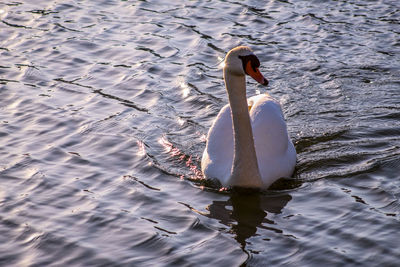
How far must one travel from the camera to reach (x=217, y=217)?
830 cm

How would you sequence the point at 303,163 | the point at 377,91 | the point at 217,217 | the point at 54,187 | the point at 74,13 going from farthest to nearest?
1. the point at 74,13
2. the point at 377,91
3. the point at 303,163
4. the point at 54,187
5. the point at 217,217

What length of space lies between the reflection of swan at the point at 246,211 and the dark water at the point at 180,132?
0.08 ft

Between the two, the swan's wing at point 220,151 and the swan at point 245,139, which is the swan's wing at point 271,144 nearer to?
the swan at point 245,139

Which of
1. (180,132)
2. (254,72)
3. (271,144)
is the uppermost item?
(254,72)

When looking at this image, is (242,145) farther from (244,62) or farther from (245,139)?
(244,62)

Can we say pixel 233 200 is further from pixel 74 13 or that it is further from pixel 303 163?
pixel 74 13

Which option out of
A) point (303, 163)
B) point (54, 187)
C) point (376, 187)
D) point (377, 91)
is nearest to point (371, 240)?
point (376, 187)

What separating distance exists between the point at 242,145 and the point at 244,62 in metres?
0.95

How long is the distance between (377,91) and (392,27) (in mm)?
2592

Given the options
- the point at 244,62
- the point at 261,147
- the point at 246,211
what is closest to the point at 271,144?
the point at 261,147

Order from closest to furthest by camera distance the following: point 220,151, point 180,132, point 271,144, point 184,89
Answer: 1. point 271,144
2. point 220,151
3. point 180,132
4. point 184,89

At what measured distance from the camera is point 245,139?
28.8 feet

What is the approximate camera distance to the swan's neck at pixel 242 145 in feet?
28.7

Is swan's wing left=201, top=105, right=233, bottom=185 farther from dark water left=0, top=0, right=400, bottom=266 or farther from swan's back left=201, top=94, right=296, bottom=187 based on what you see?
dark water left=0, top=0, right=400, bottom=266
